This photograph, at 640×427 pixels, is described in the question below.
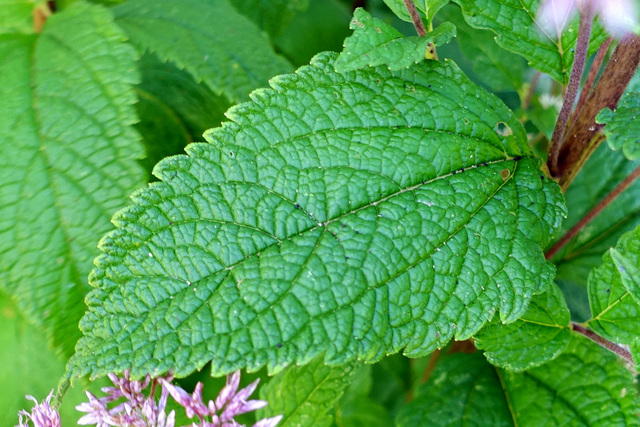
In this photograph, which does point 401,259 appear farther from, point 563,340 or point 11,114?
point 11,114

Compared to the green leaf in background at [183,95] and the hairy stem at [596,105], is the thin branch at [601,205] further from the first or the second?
the green leaf in background at [183,95]

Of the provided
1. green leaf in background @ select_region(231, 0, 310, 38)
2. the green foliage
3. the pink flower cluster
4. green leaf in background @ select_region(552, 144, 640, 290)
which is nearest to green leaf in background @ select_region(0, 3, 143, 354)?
the green foliage

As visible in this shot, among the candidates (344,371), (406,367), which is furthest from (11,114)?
(406,367)

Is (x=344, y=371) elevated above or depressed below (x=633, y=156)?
below

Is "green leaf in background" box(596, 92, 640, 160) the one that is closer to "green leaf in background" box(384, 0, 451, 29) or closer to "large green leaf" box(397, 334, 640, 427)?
"green leaf in background" box(384, 0, 451, 29)

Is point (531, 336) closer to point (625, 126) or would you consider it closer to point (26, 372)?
point (625, 126)
